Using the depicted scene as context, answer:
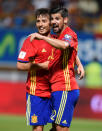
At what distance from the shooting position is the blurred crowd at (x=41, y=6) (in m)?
14.8

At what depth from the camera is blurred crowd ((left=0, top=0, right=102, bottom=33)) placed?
14.8 metres

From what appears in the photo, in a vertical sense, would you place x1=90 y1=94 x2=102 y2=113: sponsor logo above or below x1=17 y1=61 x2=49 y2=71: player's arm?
below

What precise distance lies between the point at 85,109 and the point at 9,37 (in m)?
4.19

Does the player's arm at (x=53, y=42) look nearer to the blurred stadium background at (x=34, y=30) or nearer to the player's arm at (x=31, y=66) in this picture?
the player's arm at (x=31, y=66)

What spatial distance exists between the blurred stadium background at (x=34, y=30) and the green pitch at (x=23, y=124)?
31mm

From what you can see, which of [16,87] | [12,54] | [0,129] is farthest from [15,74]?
[0,129]

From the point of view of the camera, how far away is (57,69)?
224 inches

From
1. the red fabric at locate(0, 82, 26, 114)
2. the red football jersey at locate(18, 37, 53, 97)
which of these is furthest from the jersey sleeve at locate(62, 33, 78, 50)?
the red fabric at locate(0, 82, 26, 114)

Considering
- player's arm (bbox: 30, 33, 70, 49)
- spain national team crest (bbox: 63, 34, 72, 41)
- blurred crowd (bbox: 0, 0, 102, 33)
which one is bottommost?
player's arm (bbox: 30, 33, 70, 49)

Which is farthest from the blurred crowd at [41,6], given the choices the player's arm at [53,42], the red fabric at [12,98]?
the player's arm at [53,42]

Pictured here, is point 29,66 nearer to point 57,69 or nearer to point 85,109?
point 57,69

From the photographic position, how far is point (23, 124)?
10383mm

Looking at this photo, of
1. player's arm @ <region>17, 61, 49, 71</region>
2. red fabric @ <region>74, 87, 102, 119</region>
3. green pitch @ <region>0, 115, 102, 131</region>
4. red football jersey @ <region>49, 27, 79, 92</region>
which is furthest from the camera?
red fabric @ <region>74, 87, 102, 119</region>

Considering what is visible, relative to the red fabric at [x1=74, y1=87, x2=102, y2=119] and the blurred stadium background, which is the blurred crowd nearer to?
the blurred stadium background
